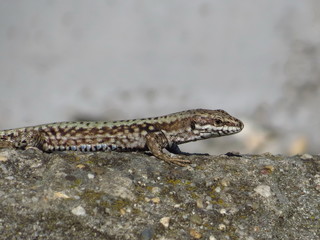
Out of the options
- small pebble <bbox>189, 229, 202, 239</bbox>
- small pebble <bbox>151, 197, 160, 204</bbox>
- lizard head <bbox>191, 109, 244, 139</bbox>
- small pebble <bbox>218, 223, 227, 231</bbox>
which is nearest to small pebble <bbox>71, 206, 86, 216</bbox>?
small pebble <bbox>151, 197, 160, 204</bbox>

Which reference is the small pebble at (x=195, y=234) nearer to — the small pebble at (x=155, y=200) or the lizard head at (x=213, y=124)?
the small pebble at (x=155, y=200)

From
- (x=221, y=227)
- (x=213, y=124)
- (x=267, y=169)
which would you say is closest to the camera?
(x=221, y=227)

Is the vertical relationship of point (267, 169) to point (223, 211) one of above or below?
above

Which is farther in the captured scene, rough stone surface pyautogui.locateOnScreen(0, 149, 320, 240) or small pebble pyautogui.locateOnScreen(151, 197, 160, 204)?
small pebble pyautogui.locateOnScreen(151, 197, 160, 204)

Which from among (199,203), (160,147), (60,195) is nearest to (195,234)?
(199,203)

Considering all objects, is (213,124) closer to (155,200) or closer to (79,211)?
(155,200)

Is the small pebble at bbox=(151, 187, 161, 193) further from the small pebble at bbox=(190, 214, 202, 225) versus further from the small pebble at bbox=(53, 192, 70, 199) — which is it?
the small pebble at bbox=(53, 192, 70, 199)
